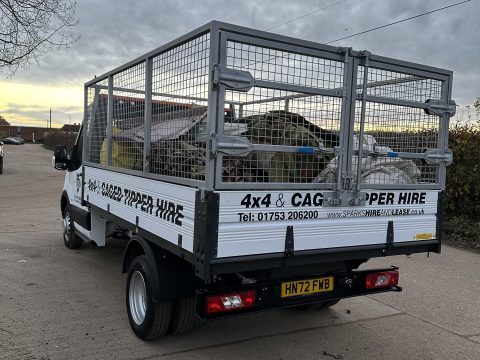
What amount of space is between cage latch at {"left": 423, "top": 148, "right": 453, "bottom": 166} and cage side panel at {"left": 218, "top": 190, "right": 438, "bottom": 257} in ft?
0.89

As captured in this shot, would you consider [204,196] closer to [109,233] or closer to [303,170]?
[303,170]

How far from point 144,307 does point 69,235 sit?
3615 millimetres

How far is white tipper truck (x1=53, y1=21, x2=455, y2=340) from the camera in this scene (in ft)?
10.2

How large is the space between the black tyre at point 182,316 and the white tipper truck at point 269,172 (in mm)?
10

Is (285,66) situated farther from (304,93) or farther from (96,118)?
(96,118)

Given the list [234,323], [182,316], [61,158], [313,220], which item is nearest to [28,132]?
[61,158]

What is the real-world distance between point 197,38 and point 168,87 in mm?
637

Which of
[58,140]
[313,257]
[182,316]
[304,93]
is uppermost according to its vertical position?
[58,140]

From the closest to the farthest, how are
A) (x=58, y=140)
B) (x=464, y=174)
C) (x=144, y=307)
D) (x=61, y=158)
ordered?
(x=144, y=307)
(x=61, y=158)
(x=464, y=174)
(x=58, y=140)

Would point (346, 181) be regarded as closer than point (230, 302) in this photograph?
No

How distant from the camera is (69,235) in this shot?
23.2 ft

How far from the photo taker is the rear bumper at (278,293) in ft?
10.7

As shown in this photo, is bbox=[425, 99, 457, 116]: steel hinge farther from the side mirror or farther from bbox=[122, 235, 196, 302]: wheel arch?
the side mirror

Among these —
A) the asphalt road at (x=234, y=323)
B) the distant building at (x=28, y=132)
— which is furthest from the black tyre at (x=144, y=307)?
the distant building at (x=28, y=132)
